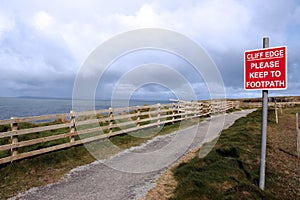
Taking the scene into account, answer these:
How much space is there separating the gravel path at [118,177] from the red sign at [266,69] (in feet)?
10.3

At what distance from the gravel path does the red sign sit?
314 centimetres

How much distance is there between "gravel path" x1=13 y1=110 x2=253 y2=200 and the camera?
4.79 meters

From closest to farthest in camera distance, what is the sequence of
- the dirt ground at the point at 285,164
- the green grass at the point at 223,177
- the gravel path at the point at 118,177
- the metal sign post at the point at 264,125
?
the green grass at the point at 223,177 < the metal sign post at the point at 264,125 < the gravel path at the point at 118,177 < the dirt ground at the point at 285,164

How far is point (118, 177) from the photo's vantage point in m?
5.78

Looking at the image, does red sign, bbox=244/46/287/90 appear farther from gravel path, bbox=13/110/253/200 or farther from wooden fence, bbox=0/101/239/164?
wooden fence, bbox=0/101/239/164

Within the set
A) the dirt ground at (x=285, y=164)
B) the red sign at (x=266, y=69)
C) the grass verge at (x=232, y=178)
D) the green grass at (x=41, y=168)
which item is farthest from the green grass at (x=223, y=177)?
the green grass at (x=41, y=168)

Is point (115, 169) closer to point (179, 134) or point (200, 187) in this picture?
point (200, 187)

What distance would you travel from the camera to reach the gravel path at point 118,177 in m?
4.79

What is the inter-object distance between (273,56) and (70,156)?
6513 millimetres

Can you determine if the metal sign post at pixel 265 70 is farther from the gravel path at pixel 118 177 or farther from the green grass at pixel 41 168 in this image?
the green grass at pixel 41 168

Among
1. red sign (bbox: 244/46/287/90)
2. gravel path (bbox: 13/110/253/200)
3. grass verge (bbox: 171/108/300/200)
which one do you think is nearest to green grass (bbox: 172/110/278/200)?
grass verge (bbox: 171/108/300/200)

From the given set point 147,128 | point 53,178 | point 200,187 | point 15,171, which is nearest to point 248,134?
point 147,128

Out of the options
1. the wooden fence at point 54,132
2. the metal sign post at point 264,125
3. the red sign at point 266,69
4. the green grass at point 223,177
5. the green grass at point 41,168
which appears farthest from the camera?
the wooden fence at point 54,132

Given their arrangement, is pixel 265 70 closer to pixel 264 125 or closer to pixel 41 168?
pixel 264 125
